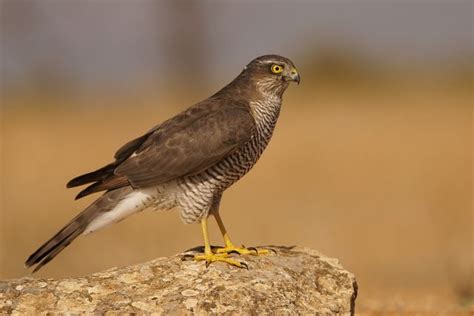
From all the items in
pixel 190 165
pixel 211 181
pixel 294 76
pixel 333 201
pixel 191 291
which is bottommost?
pixel 333 201

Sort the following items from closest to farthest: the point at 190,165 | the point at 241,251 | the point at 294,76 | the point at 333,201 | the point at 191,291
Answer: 1. the point at 191,291
2. the point at 241,251
3. the point at 190,165
4. the point at 294,76
5. the point at 333,201

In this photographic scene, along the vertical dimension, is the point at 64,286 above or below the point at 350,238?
above

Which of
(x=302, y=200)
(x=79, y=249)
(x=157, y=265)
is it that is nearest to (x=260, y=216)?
(x=302, y=200)

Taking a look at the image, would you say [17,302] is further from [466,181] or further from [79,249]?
Answer: [466,181]

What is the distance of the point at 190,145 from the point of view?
7426mm

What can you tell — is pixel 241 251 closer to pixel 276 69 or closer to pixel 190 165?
pixel 190 165

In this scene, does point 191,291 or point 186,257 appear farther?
point 186,257

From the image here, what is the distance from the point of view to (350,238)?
1428 cm

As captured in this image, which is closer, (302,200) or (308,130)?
(302,200)

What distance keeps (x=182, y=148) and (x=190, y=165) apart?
0.22 m

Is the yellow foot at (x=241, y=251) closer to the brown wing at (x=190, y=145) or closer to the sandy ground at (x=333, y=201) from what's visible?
the brown wing at (x=190, y=145)

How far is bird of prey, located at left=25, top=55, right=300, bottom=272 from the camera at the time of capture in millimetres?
7297

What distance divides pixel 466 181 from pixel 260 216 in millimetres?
3654

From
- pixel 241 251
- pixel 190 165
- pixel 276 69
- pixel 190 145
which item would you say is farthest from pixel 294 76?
pixel 241 251
